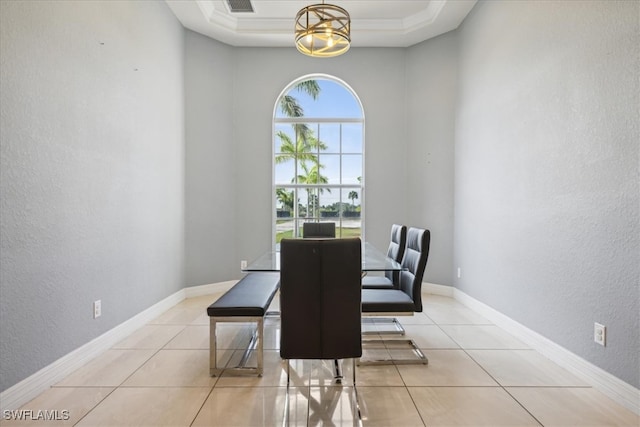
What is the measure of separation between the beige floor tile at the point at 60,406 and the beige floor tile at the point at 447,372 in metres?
1.88

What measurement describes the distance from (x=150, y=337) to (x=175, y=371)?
79cm

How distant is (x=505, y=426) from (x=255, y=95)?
4384 mm

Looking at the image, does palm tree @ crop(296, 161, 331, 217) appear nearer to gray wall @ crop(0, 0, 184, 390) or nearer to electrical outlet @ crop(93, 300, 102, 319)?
gray wall @ crop(0, 0, 184, 390)

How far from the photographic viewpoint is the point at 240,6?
3871 mm

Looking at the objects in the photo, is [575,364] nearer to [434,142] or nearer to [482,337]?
[482,337]

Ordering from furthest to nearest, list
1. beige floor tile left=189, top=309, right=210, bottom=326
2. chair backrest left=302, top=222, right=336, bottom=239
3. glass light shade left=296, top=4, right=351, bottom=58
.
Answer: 1. chair backrest left=302, top=222, right=336, bottom=239
2. beige floor tile left=189, top=309, right=210, bottom=326
3. glass light shade left=296, top=4, right=351, bottom=58

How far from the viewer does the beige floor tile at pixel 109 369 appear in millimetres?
2137

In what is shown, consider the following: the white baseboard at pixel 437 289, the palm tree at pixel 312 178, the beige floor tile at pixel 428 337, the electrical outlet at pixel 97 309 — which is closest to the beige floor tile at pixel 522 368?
the beige floor tile at pixel 428 337

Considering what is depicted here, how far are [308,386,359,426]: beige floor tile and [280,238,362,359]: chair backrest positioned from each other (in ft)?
1.07

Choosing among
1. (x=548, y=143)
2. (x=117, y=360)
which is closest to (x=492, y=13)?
(x=548, y=143)

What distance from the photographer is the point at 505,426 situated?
5.56 ft

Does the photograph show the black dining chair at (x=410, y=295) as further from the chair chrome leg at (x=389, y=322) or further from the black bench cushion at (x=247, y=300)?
the black bench cushion at (x=247, y=300)

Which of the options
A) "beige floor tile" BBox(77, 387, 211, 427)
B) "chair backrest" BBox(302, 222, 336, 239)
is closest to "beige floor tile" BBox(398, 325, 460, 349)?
"chair backrest" BBox(302, 222, 336, 239)

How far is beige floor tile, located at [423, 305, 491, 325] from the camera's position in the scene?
3285mm
